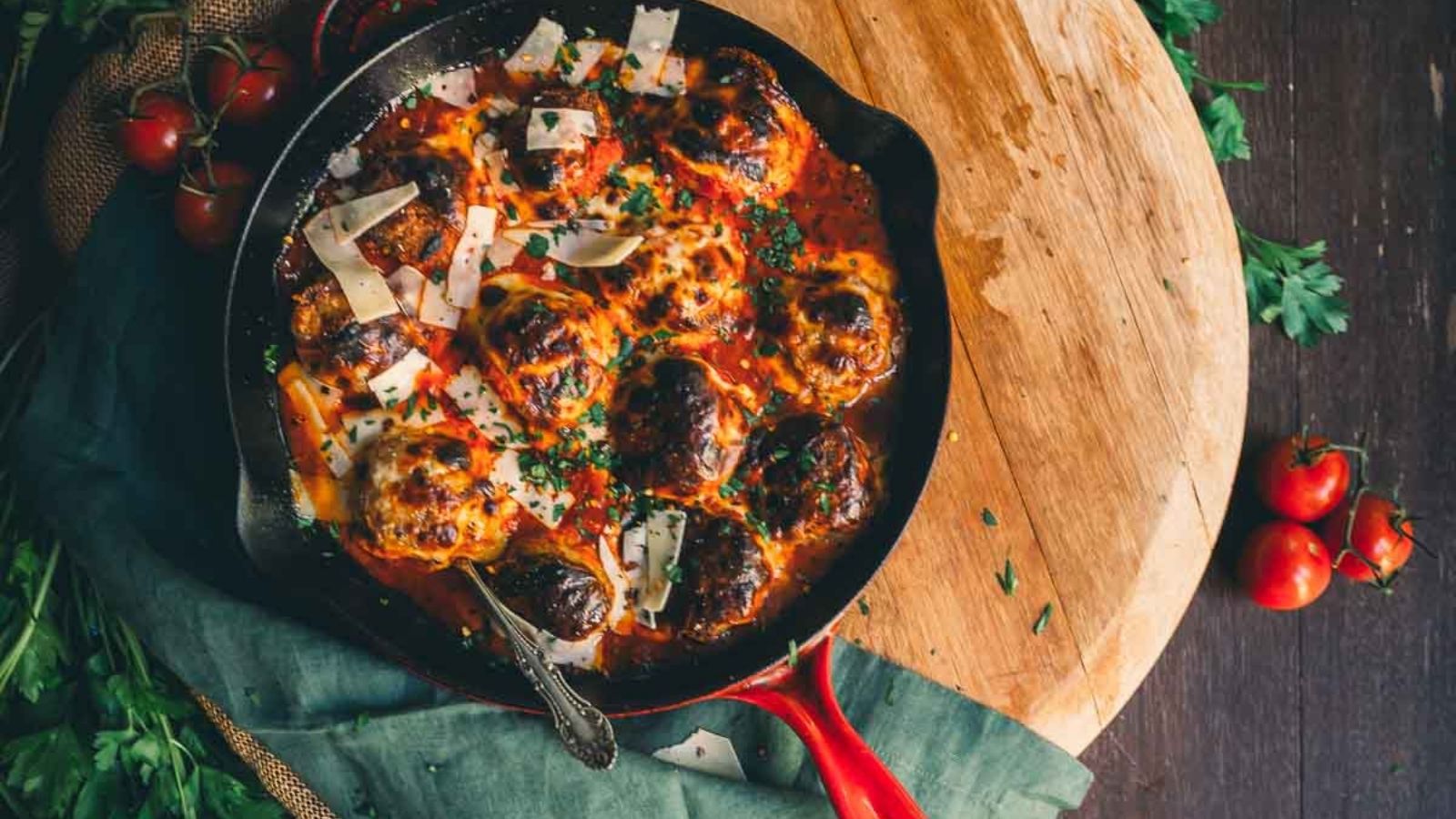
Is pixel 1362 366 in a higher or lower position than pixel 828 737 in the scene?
lower

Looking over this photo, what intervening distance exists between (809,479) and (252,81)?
2.20 m

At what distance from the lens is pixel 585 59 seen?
3717 millimetres

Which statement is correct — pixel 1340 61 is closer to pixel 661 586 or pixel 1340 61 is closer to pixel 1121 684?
pixel 1121 684

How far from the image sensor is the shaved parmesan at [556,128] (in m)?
3.54

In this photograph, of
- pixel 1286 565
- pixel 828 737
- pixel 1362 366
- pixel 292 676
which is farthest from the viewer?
pixel 1362 366

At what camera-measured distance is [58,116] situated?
153 inches

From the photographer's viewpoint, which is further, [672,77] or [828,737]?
[672,77]

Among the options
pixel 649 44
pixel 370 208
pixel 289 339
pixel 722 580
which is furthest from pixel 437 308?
pixel 722 580

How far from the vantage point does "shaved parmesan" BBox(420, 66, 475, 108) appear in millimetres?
3729

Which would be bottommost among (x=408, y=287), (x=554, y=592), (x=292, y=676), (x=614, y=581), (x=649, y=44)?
(x=292, y=676)

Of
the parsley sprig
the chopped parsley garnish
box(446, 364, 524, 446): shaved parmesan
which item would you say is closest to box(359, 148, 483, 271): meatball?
the chopped parsley garnish

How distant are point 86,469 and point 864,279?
2.60 meters

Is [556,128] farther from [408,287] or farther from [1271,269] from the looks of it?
[1271,269]

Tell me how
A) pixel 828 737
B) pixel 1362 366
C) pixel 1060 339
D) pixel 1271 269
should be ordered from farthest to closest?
pixel 1362 366
pixel 1271 269
pixel 1060 339
pixel 828 737
